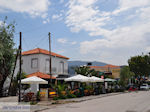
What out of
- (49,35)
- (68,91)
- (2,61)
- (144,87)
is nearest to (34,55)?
(49,35)

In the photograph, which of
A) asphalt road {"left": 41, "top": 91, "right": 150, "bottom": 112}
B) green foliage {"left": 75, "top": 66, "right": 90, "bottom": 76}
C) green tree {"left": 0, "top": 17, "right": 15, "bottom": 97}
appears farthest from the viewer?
green foliage {"left": 75, "top": 66, "right": 90, "bottom": 76}

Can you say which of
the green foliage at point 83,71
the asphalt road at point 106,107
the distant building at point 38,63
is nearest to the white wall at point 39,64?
the distant building at point 38,63

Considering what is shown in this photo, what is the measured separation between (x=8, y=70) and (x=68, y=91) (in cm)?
872

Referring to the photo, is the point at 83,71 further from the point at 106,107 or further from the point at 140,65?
the point at 106,107

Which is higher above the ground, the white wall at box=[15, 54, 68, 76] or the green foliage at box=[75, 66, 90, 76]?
the white wall at box=[15, 54, 68, 76]

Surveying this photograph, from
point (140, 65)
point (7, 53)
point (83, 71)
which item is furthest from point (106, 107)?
point (140, 65)

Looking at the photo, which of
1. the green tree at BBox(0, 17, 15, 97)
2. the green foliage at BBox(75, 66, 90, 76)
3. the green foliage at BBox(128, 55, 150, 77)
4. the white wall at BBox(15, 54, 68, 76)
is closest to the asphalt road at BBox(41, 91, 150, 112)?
the green tree at BBox(0, 17, 15, 97)

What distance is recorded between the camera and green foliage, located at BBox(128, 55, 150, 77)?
1853 inches

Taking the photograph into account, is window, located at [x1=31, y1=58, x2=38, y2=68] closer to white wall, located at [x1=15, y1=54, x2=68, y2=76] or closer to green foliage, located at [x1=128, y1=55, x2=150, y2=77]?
white wall, located at [x1=15, y1=54, x2=68, y2=76]

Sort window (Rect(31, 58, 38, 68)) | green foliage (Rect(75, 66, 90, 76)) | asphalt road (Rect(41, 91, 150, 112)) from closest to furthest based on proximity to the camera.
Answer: asphalt road (Rect(41, 91, 150, 112)) < window (Rect(31, 58, 38, 68)) < green foliage (Rect(75, 66, 90, 76))

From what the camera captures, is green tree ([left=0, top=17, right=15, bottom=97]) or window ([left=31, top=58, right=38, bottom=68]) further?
window ([left=31, top=58, right=38, bottom=68])

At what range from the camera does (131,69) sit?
49.1 meters

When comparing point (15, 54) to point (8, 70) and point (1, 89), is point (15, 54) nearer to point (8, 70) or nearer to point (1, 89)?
point (8, 70)

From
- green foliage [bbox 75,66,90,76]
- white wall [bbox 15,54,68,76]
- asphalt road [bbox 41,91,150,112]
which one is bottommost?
asphalt road [bbox 41,91,150,112]
